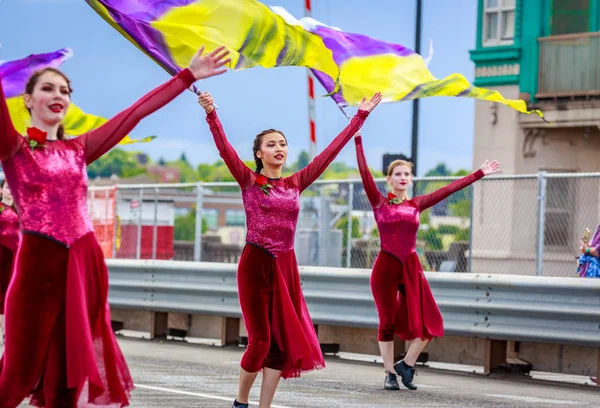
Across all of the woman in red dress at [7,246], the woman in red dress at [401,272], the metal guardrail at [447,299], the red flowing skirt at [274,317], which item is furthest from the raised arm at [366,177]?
the woman in red dress at [7,246]

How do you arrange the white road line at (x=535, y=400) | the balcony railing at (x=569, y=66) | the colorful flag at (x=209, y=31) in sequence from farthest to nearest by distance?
1. the balcony railing at (x=569, y=66)
2. the white road line at (x=535, y=400)
3. the colorful flag at (x=209, y=31)

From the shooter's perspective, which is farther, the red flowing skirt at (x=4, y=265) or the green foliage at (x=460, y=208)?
the green foliage at (x=460, y=208)

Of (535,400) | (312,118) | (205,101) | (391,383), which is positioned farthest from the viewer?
(312,118)

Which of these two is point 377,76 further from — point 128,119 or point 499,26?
point 499,26

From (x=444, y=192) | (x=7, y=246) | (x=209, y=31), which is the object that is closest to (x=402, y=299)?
(x=444, y=192)

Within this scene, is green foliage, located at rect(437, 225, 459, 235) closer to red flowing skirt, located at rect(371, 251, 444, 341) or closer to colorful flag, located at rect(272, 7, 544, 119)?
red flowing skirt, located at rect(371, 251, 444, 341)

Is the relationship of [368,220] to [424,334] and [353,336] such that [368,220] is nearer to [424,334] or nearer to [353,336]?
[353,336]

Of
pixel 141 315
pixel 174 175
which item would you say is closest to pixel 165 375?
pixel 141 315

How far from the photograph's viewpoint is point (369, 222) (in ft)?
54.3

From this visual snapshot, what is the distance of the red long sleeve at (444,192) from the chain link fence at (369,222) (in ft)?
8.57

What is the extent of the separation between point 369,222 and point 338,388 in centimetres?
679

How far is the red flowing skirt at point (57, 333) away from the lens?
5586mm

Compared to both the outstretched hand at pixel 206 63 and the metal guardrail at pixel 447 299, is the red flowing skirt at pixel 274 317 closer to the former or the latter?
the outstretched hand at pixel 206 63

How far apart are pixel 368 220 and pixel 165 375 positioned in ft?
21.7
